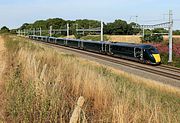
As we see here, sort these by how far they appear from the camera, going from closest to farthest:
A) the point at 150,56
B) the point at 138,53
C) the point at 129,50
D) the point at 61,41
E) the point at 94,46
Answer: the point at 150,56, the point at 138,53, the point at 129,50, the point at 94,46, the point at 61,41

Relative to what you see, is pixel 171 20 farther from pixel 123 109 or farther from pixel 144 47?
pixel 123 109

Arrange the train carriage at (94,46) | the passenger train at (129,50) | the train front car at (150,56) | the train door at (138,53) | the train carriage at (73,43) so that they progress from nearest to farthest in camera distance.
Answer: the train front car at (150,56)
the passenger train at (129,50)
the train door at (138,53)
the train carriage at (94,46)
the train carriage at (73,43)

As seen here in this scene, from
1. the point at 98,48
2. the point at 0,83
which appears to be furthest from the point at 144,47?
the point at 0,83

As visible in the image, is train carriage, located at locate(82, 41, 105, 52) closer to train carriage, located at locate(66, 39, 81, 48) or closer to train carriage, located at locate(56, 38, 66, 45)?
train carriage, located at locate(66, 39, 81, 48)

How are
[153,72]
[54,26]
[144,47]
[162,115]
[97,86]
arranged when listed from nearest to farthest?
[162,115]
[97,86]
[153,72]
[144,47]
[54,26]

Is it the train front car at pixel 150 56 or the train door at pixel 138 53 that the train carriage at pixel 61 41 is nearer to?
the train door at pixel 138 53

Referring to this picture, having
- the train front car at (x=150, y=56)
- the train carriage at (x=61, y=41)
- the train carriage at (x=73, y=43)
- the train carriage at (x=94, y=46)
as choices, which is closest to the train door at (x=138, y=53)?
the train front car at (x=150, y=56)

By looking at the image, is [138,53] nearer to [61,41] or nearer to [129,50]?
[129,50]

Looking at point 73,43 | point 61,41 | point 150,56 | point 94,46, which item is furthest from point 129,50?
point 61,41

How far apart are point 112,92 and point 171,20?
35.2 metres

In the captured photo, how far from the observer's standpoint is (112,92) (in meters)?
8.45

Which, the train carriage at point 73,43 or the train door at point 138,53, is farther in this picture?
the train carriage at point 73,43

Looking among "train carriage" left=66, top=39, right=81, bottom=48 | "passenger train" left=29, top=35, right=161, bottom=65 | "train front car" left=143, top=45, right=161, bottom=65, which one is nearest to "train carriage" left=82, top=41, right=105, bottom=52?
"passenger train" left=29, top=35, right=161, bottom=65

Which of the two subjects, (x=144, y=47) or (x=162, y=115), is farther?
(x=144, y=47)
